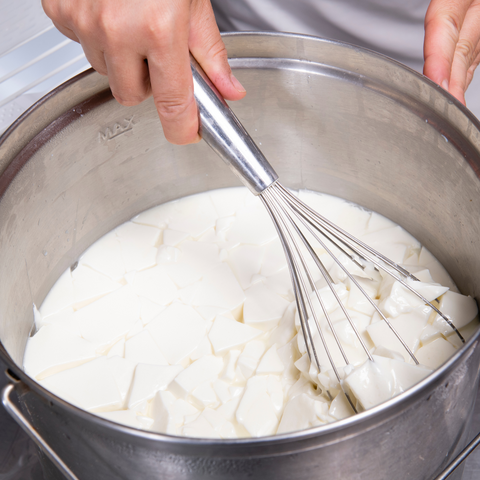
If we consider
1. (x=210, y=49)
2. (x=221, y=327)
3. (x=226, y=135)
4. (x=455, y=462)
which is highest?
(x=210, y=49)

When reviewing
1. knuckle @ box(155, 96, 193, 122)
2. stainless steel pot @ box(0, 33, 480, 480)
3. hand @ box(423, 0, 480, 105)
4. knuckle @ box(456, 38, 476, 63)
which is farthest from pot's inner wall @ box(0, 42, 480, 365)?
knuckle @ box(155, 96, 193, 122)

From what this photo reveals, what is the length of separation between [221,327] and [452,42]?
2.49 ft

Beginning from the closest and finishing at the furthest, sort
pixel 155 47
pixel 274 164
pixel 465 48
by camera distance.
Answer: pixel 155 47 → pixel 465 48 → pixel 274 164

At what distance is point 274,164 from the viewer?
1.31m

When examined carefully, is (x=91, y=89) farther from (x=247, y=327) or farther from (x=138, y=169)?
(x=247, y=327)

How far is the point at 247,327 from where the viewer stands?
1040 mm

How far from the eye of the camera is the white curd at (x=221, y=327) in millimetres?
889

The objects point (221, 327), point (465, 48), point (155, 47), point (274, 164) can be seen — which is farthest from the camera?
point (274, 164)

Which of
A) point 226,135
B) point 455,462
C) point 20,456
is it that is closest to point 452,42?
point 226,135

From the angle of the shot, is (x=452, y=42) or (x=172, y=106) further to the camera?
(x=452, y=42)

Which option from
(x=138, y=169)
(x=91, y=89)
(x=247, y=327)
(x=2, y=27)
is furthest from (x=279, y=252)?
(x=2, y=27)

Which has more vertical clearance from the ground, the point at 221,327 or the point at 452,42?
the point at 452,42

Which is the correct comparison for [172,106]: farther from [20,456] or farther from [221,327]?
[20,456]

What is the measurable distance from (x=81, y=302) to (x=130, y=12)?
656mm
